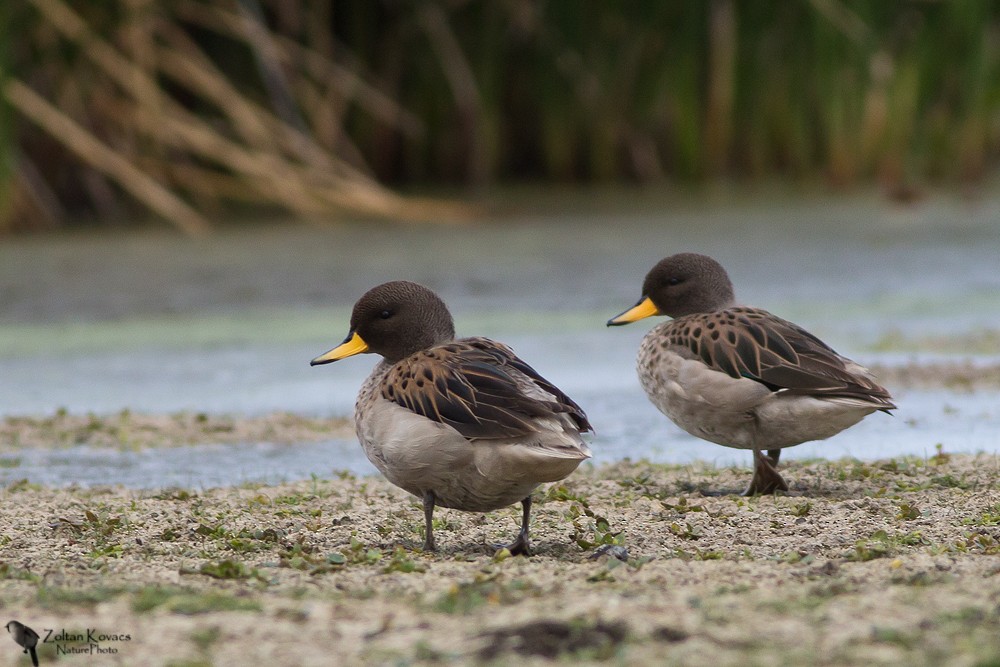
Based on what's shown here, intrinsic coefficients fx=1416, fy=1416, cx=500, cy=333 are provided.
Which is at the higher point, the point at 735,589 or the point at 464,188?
the point at 464,188

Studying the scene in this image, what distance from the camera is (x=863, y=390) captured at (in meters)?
4.99

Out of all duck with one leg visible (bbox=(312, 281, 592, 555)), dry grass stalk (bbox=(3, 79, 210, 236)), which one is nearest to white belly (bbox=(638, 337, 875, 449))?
duck with one leg visible (bbox=(312, 281, 592, 555))

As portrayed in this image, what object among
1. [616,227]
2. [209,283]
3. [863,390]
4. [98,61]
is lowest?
[863,390]

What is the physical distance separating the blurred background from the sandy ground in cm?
203

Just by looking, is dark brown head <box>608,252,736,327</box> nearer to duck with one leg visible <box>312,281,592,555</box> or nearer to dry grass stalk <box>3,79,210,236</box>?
duck with one leg visible <box>312,281,592,555</box>

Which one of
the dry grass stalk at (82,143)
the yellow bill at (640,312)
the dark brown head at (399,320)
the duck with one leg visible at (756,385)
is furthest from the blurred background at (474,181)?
the dark brown head at (399,320)

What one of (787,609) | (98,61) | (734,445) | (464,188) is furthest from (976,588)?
(464,188)

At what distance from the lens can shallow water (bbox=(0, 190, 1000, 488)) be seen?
241 inches

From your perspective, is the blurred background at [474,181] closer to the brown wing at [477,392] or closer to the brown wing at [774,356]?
the brown wing at [774,356]

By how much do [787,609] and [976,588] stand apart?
52cm

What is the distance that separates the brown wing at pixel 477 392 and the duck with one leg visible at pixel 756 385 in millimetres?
917

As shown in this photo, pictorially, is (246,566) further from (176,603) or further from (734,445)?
(734,445)

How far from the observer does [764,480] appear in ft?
16.4

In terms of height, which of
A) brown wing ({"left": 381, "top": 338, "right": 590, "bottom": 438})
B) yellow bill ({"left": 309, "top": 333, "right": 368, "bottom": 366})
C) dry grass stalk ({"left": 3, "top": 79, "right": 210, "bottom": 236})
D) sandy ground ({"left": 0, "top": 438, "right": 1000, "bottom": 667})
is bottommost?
sandy ground ({"left": 0, "top": 438, "right": 1000, "bottom": 667})
